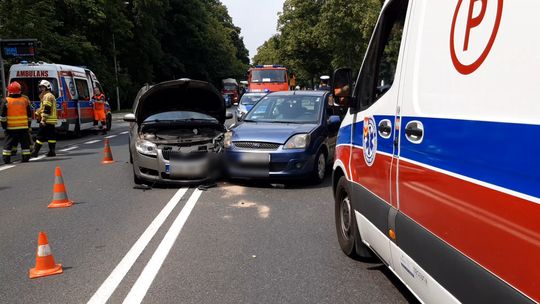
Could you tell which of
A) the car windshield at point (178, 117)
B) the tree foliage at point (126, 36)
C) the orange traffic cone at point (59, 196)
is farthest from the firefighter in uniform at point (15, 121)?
the tree foliage at point (126, 36)

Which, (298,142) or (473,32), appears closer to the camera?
(473,32)

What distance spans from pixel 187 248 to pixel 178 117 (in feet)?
15.0

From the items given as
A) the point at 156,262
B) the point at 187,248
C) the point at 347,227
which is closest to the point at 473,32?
the point at 347,227

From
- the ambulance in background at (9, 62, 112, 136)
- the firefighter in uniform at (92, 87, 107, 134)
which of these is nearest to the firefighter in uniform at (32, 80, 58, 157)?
the ambulance in background at (9, 62, 112, 136)

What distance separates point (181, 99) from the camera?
32.1 feet

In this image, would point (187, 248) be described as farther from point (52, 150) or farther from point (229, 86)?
point (229, 86)

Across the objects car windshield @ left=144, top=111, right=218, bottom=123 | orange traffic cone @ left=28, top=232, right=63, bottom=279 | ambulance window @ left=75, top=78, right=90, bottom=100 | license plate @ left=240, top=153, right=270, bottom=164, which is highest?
ambulance window @ left=75, top=78, right=90, bottom=100

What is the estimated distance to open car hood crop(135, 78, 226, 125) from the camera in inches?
363

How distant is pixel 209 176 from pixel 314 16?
46620 millimetres

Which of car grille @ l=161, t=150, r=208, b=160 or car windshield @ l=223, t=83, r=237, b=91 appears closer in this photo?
car grille @ l=161, t=150, r=208, b=160

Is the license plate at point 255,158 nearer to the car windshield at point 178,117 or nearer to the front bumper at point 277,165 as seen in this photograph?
the front bumper at point 277,165

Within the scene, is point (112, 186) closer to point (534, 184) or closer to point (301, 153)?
point (301, 153)

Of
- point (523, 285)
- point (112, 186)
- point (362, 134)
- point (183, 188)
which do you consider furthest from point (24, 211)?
point (523, 285)

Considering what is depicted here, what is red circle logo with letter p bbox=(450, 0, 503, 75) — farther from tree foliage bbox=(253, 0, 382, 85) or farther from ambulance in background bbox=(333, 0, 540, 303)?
tree foliage bbox=(253, 0, 382, 85)
